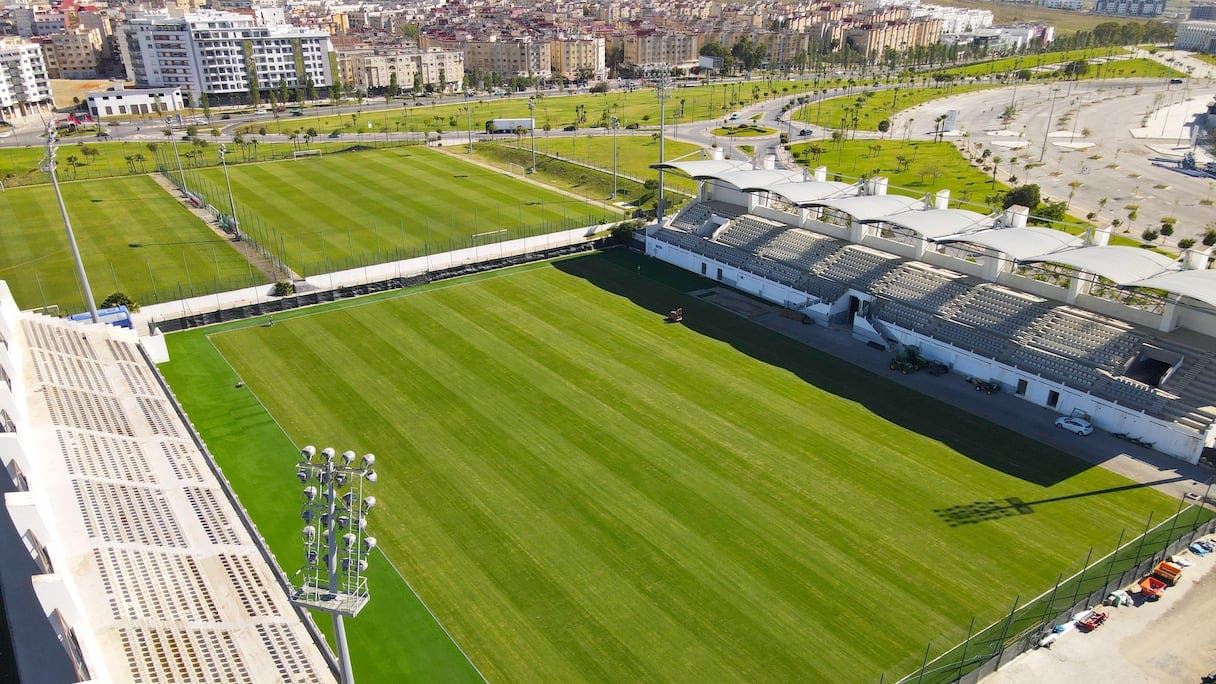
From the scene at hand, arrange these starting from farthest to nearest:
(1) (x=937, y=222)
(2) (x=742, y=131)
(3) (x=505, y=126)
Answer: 1. (2) (x=742, y=131)
2. (3) (x=505, y=126)
3. (1) (x=937, y=222)

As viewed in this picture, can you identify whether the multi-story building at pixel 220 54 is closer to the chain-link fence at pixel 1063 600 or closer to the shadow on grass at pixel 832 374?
the shadow on grass at pixel 832 374

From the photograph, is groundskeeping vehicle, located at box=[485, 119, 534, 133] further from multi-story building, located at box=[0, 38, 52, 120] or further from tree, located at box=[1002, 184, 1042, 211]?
multi-story building, located at box=[0, 38, 52, 120]

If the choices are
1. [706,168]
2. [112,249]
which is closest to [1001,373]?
[706,168]

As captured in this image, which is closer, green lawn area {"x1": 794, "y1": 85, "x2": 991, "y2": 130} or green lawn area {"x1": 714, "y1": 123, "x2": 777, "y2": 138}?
green lawn area {"x1": 714, "y1": 123, "x2": 777, "y2": 138}

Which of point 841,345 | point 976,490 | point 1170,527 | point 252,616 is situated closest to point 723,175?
point 841,345

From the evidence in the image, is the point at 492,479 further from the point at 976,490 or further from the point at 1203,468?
the point at 1203,468

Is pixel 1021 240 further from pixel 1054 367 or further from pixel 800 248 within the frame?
pixel 800 248

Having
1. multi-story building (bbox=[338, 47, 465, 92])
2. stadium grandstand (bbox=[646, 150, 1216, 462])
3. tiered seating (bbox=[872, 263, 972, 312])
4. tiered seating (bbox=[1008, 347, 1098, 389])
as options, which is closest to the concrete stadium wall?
stadium grandstand (bbox=[646, 150, 1216, 462])
